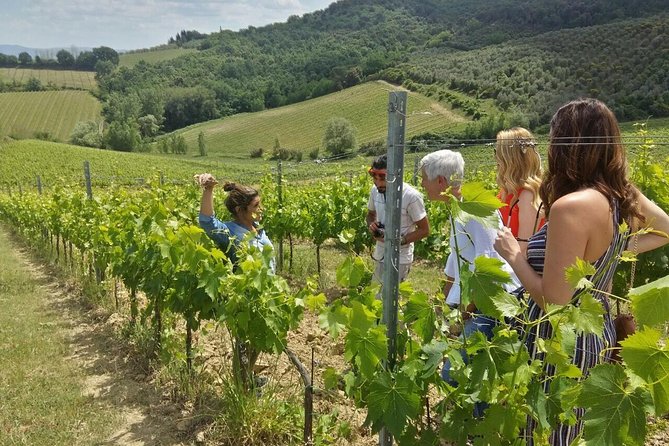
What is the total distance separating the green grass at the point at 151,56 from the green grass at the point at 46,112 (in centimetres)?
4429

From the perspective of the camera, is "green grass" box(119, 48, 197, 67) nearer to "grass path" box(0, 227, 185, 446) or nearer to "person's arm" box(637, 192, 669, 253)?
"grass path" box(0, 227, 185, 446)

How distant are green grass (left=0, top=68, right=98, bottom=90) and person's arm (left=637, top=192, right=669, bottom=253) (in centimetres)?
11124

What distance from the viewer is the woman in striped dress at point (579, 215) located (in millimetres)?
1597

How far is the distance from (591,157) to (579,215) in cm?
26

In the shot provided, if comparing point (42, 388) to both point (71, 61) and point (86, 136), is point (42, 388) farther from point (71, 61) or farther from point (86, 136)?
point (71, 61)

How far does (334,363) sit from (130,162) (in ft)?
144

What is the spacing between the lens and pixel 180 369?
12.5ft

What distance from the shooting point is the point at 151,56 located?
139625 mm

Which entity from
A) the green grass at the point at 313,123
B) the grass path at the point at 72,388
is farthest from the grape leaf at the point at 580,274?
the green grass at the point at 313,123

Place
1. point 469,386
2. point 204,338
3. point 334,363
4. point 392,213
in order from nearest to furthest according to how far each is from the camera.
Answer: point 469,386, point 392,213, point 334,363, point 204,338

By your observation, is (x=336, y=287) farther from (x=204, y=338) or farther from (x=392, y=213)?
(x=392, y=213)

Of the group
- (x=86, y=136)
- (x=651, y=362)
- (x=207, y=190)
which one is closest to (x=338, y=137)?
A: (x=86, y=136)

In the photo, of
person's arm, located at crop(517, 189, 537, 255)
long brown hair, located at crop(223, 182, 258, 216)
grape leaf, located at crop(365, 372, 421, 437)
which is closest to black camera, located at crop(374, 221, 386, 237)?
long brown hair, located at crop(223, 182, 258, 216)

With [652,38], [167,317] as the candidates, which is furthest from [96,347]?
[652,38]
